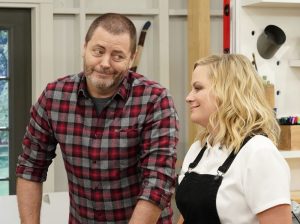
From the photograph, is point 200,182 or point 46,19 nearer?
point 200,182

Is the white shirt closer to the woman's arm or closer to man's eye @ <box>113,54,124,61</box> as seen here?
the woman's arm

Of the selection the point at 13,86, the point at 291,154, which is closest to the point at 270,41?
the point at 291,154

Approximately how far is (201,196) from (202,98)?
0.29 meters

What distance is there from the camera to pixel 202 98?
1686mm

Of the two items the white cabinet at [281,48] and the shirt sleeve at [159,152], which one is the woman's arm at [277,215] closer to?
the shirt sleeve at [159,152]

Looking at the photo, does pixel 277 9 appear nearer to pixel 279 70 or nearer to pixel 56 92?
pixel 279 70

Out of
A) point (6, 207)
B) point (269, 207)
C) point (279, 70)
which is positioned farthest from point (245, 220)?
point (6, 207)

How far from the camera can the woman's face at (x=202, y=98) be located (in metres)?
1.68

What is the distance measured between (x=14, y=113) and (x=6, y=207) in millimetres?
663

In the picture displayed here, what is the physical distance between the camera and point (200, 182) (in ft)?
5.48

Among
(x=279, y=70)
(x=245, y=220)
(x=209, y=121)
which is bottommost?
(x=245, y=220)

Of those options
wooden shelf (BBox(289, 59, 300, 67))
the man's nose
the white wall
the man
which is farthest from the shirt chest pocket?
the white wall

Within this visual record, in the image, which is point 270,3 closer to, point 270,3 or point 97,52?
point 270,3

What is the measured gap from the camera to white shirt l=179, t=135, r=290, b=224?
1486mm
